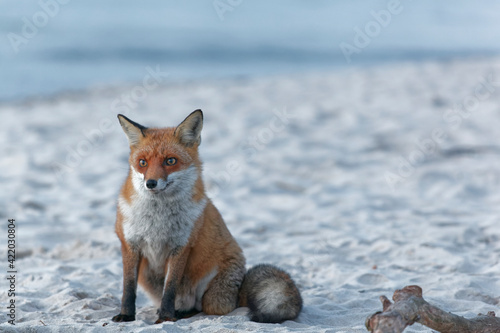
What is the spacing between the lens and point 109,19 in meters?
38.4

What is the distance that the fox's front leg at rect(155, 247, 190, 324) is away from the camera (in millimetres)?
4121

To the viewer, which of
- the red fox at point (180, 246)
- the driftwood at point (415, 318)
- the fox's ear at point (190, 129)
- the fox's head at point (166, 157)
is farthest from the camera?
the fox's ear at point (190, 129)

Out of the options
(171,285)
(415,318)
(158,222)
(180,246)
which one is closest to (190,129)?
(158,222)

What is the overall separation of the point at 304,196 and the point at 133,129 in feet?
15.9

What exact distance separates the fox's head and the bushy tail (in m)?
0.88

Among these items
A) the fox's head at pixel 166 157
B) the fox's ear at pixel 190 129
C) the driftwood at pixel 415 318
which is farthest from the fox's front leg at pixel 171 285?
the driftwood at pixel 415 318

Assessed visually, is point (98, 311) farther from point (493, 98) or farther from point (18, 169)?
point (493, 98)

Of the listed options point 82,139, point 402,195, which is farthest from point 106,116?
point 402,195

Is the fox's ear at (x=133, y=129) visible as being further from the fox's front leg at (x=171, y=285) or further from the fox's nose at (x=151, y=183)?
the fox's front leg at (x=171, y=285)

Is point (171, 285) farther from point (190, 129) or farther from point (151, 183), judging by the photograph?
point (190, 129)

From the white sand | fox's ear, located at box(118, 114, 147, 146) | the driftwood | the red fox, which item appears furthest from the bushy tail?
fox's ear, located at box(118, 114, 147, 146)

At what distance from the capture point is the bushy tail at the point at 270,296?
4086mm

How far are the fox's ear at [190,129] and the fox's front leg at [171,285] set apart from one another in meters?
0.81

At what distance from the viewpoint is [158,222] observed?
4086 millimetres
